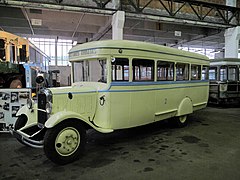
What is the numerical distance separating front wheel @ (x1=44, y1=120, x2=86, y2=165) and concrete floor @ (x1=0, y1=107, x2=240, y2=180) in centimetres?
14

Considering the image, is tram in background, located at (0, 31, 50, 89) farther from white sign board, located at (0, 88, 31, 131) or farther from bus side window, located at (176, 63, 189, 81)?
bus side window, located at (176, 63, 189, 81)

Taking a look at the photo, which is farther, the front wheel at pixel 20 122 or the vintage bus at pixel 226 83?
the vintage bus at pixel 226 83

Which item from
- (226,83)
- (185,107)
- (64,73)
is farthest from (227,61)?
(64,73)

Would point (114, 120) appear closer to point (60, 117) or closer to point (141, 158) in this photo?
point (141, 158)

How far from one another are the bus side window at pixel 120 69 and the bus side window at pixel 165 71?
1.00 meters

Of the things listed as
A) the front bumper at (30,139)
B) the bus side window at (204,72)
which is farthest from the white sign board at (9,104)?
the bus side window at (204,72)

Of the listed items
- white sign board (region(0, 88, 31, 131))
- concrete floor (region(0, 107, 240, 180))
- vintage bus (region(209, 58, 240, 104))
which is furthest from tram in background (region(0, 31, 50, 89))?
vintage bus (region(209, 58, 240, 104))

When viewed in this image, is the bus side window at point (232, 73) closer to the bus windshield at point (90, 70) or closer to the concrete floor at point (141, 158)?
the concrete floor at point (141, 158)

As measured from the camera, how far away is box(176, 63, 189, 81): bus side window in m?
5.27

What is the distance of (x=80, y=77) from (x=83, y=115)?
3.28ft

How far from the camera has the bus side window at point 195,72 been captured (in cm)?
585

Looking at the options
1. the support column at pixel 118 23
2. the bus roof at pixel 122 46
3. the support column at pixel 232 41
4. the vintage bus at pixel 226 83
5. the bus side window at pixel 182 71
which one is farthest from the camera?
the support column at pixel 232 41

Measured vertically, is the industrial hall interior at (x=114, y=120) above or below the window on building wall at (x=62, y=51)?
below

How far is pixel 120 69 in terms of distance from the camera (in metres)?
3.88
